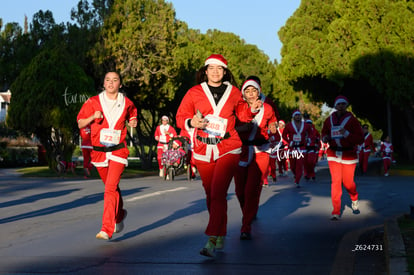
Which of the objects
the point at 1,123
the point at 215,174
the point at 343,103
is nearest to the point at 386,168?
the point at 343,103

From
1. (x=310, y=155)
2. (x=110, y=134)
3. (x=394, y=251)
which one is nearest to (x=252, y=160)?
(x=110, y=134)

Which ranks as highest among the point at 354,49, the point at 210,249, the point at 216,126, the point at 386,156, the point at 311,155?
the point at 354,49

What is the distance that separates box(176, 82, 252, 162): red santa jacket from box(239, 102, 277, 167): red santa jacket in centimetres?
185

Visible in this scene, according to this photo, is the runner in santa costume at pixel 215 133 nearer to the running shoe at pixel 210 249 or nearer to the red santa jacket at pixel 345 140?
the running shoe at pixel 210 249

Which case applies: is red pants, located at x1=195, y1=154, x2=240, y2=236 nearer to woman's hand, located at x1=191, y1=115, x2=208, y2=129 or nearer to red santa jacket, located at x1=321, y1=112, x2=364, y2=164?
woman's hand, located at x1=191, y1=115, x2=208, y2=129

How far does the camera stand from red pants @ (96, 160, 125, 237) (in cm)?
900

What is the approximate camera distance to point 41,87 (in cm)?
2853

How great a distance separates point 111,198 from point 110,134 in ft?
2.55

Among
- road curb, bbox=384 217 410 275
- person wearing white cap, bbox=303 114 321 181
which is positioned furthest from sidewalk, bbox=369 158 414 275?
person wearing white cap, bbox=303 114 321 181

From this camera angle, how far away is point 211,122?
7.98 m

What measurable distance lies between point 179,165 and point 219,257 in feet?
53.8

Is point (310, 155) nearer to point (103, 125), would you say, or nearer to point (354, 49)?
point (103, 125)

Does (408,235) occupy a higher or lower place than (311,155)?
lower

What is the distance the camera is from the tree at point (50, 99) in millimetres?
28109
